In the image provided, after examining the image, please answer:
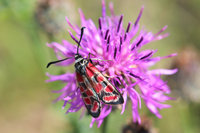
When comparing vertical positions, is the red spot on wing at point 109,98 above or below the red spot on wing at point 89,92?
below

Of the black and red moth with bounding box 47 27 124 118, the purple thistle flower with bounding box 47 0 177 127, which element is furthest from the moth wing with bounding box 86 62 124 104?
the purple thistle flower with bounding box 47 0 177 127

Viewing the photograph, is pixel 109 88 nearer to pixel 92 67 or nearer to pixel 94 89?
pixel 94 89

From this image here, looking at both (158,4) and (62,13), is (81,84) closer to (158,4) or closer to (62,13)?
(62,13)

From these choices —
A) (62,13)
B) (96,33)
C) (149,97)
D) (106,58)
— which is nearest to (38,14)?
(62,13)

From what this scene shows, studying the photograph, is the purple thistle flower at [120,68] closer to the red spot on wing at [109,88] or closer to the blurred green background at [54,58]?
the red spot on wing at [109,88]

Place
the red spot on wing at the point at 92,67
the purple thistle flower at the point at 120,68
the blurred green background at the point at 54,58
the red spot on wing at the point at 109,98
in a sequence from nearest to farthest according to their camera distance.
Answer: the red spot on wing at the point at 109,98
the red spot on wing at the point at 92,67
the purple thistle flower at the point at 120,68
the blurred green background at the point at 54,58

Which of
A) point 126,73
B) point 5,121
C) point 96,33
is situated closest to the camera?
point 126,73

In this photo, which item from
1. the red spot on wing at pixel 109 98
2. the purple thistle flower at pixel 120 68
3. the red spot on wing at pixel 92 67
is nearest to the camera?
the red spot on wing at pixel 109 98

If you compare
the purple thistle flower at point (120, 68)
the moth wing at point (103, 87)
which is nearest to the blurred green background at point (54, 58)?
the purple thistle flower at point (120, 68)

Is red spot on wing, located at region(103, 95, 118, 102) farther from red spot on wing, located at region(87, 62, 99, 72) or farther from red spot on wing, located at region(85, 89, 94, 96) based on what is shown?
red spot on wing, located at region(87, 62, 99, 72)
